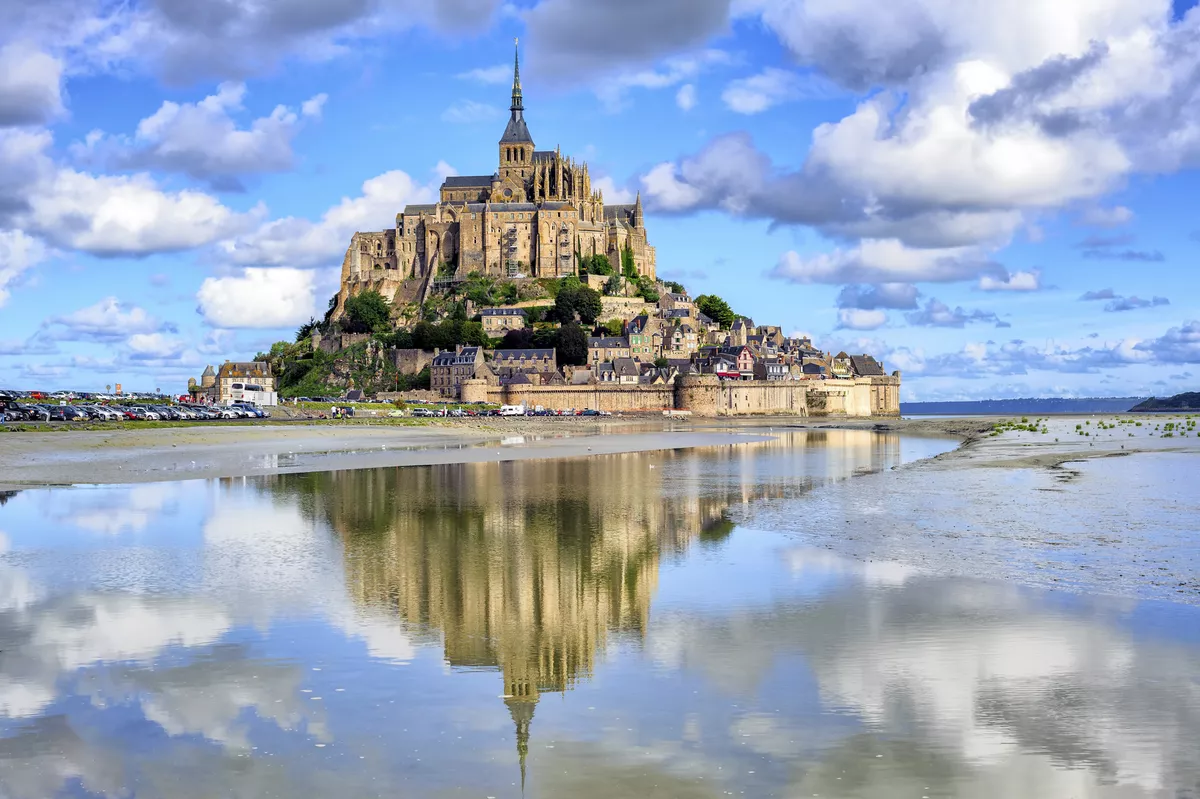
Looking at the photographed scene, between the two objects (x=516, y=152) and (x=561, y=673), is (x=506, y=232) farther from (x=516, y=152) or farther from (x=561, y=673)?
(x=561, y=673)

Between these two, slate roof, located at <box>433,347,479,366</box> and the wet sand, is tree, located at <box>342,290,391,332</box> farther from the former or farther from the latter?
the wet sand

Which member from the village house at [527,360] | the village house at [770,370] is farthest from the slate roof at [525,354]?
the village house at [770,370]

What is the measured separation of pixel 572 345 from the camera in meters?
91.5

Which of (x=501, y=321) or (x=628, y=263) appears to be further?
(x=628, y=263)

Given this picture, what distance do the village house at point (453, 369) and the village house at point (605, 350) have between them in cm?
946

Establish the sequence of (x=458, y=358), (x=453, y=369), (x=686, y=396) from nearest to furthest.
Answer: (x=686, y=396)
(x=453, y=369)
(x=458, y=358)

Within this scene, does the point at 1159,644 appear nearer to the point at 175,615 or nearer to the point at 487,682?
the point at 487,682

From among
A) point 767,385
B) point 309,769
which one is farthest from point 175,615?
point 767,385

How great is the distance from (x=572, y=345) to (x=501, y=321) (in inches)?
331

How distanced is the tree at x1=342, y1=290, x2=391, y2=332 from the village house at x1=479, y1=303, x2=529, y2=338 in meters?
10.5

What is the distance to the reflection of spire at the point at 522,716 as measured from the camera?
24.5 feet

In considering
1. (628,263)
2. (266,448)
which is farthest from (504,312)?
(266,448)

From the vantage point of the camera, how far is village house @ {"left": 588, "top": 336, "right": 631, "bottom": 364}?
301 feet

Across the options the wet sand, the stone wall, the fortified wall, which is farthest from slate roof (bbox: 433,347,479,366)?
the wet sand
